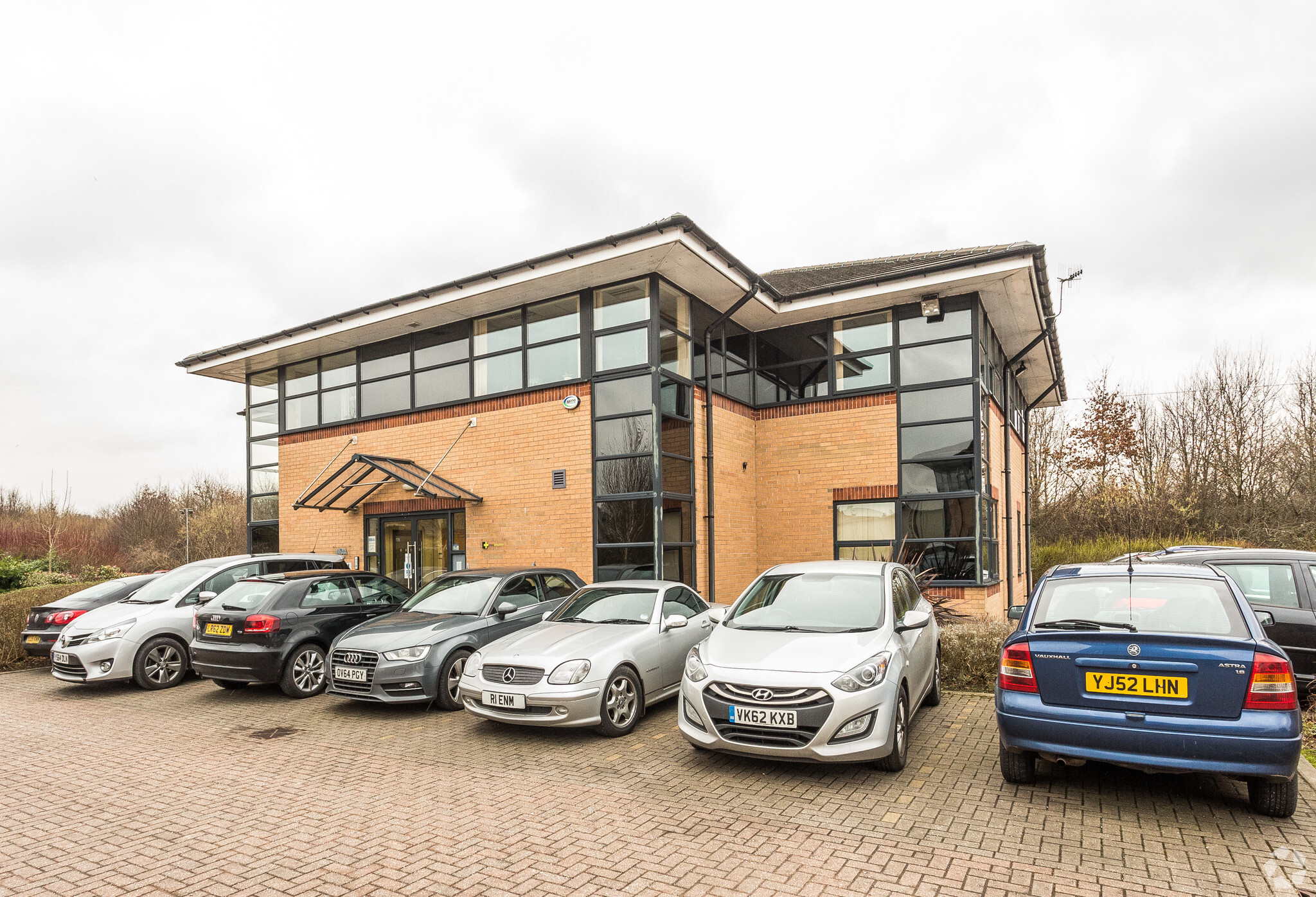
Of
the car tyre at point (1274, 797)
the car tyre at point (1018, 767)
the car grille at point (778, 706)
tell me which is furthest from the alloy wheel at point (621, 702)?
the car tyre at point (1274, 797)

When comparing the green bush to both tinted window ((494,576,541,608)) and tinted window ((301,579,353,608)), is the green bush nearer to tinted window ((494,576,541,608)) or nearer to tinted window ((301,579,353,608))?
tinted window ((301,579,353,608))

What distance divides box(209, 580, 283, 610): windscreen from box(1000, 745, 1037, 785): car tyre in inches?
307

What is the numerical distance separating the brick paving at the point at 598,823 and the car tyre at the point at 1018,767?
0.26ft

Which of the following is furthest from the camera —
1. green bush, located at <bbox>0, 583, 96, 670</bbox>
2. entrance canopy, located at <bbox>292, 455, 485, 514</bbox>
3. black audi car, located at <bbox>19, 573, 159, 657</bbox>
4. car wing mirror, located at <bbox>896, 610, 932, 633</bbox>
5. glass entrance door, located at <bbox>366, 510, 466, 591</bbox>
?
glass entrance door, located at <bbox>366, 510, 466, 591</bbox>

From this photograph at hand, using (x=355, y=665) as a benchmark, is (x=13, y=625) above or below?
A: below

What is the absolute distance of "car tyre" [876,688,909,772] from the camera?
5.04m

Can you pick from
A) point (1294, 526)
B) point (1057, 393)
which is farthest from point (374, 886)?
point (1294, 526)

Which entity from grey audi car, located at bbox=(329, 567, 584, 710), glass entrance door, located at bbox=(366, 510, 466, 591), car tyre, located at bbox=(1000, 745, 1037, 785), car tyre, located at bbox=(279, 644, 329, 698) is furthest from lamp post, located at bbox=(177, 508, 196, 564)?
car tyre, located at bbox=(1000, 745, 1037, 785)

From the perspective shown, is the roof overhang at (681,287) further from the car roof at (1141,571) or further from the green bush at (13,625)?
the car roof at (1141,571)

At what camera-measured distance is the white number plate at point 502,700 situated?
6.21m

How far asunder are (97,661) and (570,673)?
6.55m

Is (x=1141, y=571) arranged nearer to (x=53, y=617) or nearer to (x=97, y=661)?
(x=97, y=661)

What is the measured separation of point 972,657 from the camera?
7840 mm

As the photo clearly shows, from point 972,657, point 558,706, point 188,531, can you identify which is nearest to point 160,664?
point 558,706
